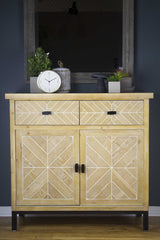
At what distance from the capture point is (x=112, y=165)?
2.53 meters

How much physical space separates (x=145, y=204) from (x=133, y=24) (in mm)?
1568

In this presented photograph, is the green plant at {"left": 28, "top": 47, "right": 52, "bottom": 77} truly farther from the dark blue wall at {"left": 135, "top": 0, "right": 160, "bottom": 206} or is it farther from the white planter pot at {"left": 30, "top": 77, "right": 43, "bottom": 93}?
the dark blue wall at {"left": 135, "top": 0, "right": 160, "bottom": 206}

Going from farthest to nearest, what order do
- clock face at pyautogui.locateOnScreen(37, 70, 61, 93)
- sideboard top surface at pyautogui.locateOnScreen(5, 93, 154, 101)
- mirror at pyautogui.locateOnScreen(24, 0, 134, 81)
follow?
mirror at pyautogui.locateOnScreen(24, 0, 134, 81) < clock face at pyautogui.locateOnScreen(37, 70, 61, 93) < sideboard top surface at pyautogui.locateOnScreen(5, 93, 154, 101)

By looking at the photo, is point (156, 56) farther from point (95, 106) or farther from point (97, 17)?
point (95, 106)

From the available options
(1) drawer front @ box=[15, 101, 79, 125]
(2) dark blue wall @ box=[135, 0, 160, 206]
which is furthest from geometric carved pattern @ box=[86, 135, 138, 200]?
(2) dark blue wall @ box=[135, 0, 160, 206]

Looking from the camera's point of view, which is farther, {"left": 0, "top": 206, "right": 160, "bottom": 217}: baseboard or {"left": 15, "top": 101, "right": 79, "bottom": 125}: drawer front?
{"left": 0, "top": 206, "right": 160, "bottom": 217}: baseboard

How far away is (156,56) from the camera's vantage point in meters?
2.96

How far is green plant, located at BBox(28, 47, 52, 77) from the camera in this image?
2775mm

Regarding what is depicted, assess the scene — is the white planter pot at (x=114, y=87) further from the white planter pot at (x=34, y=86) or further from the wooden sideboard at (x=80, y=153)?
the white planter pot at (x=34, y=86)

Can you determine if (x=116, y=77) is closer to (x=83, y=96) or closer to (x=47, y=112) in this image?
(x=83, y=96)

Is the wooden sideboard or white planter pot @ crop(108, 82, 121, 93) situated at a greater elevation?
white planter pot @ crop(108, 82, 121, 93)

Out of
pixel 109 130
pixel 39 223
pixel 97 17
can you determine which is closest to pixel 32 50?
pixel 97 17

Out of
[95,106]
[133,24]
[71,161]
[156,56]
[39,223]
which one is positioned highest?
[133,24]

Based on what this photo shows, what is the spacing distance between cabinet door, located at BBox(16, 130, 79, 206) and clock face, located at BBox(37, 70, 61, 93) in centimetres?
35
